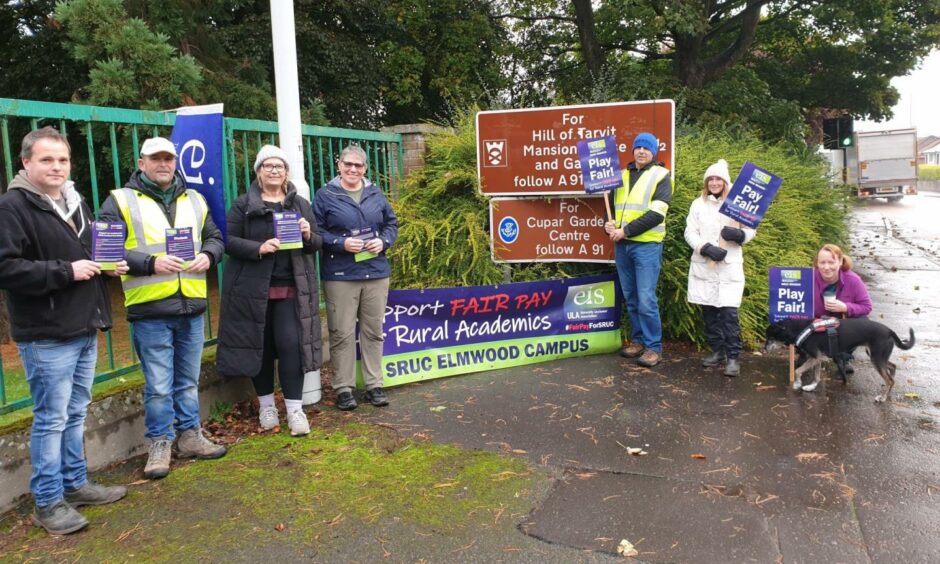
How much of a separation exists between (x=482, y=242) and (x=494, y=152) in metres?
0.89

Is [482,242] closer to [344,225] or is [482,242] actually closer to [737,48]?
[344,225]

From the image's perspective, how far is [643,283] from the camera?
6125 millimetres

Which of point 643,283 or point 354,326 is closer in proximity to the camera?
point 354,326

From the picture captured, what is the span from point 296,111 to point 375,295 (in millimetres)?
1459

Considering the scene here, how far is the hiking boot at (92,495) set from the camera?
3637 mm

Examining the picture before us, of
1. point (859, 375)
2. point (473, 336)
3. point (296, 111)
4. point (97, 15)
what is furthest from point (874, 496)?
point (97, 15)

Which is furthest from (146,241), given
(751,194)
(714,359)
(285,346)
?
(714,359)

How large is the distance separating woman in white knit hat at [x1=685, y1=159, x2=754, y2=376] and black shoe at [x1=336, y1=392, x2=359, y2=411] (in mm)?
2975

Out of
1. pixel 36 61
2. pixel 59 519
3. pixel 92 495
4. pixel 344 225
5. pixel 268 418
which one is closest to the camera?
pixel 59 519

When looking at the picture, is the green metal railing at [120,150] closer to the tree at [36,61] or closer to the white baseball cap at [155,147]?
the white baseball cap at [155,147]

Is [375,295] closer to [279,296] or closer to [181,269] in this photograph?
[279,296]

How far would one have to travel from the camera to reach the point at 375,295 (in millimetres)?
5230

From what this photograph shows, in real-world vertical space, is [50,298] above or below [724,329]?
above

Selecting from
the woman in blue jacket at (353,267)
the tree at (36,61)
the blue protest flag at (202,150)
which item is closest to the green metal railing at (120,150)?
the blue protest flag at (202,150)
